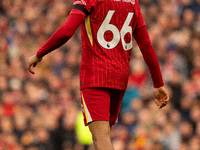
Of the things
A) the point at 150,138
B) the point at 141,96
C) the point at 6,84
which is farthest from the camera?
the point at 6,84

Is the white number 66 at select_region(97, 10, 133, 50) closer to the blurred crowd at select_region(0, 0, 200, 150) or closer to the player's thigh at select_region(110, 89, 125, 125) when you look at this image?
the player's thigh at select_region(110, 89, 125, 125)

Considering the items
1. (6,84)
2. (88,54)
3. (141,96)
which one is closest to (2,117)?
(6,84)

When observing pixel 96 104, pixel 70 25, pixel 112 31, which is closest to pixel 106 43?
pixel 112 31

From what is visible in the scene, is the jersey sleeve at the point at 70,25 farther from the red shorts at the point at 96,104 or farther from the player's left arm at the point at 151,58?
the player's left arm at the point at 151,58

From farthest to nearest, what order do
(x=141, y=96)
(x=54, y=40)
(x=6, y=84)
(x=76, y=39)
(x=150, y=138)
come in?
(x=76, y=39), (x=6, y=84), (x=141, y=96), (x=150, y=138), (x=54, y=40)

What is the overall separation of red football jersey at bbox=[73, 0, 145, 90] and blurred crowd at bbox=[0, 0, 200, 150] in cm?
595

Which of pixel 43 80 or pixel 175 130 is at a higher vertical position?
pixel 43 80

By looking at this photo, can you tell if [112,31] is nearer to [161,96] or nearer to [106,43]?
[106,43]

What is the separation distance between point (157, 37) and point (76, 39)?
2321 millimetres

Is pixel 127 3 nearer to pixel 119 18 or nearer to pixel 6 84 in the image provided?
pixel 119 18

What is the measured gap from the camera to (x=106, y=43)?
5055 mm

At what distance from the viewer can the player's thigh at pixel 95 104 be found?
196 inches

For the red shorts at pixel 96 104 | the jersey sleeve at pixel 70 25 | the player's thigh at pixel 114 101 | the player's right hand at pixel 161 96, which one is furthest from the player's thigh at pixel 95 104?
the player's right hand at pixel 161 96

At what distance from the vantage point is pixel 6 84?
45.0 ft
